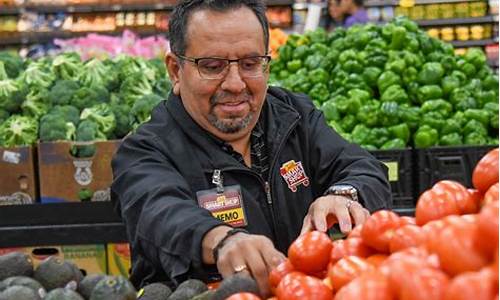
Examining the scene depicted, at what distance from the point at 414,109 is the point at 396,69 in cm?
30

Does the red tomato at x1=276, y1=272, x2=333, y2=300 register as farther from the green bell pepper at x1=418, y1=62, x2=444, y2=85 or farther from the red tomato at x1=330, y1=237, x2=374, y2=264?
the green bell pepper at x1=418, y1=62, x2=444, y2=85

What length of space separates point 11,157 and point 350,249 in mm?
2746

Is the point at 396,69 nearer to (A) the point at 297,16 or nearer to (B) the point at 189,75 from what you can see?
(B) the point at 189,75

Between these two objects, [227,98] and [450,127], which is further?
[450,127]

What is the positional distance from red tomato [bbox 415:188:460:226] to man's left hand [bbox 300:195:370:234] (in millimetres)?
541

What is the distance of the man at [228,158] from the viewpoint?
6.75ft

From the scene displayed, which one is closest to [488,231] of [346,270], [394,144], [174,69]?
[346,270]

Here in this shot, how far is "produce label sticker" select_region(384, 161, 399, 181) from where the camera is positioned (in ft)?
13.0

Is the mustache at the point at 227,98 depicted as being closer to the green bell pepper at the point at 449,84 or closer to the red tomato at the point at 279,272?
the red tomato at the point at 279,272

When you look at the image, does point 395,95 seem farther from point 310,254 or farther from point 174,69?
point 310,254

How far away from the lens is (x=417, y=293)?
107 centimetres

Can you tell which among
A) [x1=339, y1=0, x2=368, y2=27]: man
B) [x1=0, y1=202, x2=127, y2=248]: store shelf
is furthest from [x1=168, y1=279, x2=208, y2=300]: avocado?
[x1=339, y1=0, x2=368, y2=27]: man

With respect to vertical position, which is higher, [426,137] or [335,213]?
[335,213]

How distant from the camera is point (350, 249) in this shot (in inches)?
57.2
